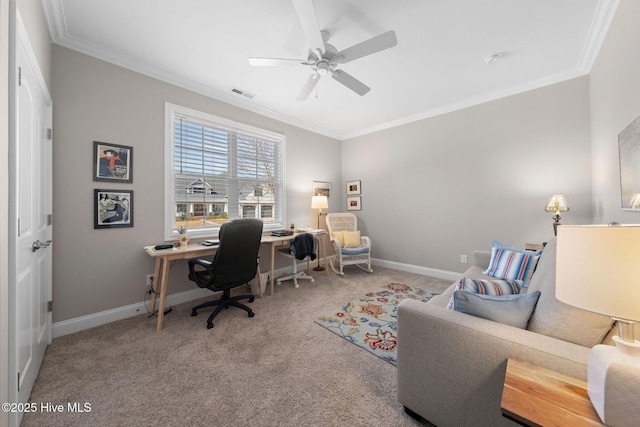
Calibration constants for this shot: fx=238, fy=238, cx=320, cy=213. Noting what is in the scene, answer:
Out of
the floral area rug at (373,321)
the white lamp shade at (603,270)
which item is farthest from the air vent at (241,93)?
the white lamp shade at (603,270)

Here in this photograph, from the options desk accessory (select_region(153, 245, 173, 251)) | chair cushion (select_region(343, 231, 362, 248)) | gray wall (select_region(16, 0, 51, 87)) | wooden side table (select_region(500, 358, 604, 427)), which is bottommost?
wooden side table (select_region(500, 358, 604, 427))

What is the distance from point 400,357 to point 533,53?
3.22 m

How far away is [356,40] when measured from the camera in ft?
7.34

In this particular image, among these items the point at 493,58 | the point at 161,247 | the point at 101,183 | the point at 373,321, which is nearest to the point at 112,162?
the point at 101,183

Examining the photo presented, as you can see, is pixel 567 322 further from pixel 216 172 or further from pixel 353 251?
pixel 216 172

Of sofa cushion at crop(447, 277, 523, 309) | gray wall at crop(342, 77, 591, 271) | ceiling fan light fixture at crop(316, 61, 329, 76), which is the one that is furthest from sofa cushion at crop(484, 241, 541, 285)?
ceiling fan light fixture at crop(316, 61, 329, 76)

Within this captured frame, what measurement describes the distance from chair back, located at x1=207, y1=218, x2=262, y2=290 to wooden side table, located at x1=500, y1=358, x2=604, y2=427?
211 cm

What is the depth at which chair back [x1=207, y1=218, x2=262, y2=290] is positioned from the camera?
226 centimetres

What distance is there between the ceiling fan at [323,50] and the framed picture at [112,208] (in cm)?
190

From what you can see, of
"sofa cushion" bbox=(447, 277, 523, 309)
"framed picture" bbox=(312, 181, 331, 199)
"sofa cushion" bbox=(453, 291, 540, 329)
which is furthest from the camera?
"framed picture" bbox=(312, 181, 331, 199)

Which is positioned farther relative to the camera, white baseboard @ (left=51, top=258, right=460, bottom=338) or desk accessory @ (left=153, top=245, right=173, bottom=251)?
desk accessory @ (left=153, top=245, right=173, bottom=251)

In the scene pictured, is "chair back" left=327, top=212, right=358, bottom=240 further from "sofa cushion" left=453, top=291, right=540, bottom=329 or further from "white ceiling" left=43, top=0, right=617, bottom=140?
"sofa cushion" left=453, top=291, right=540, bottom=329

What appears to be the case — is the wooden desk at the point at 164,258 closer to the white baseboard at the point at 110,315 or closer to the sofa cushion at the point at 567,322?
the white baseboard at the point at 110,315

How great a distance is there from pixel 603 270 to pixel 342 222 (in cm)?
406
